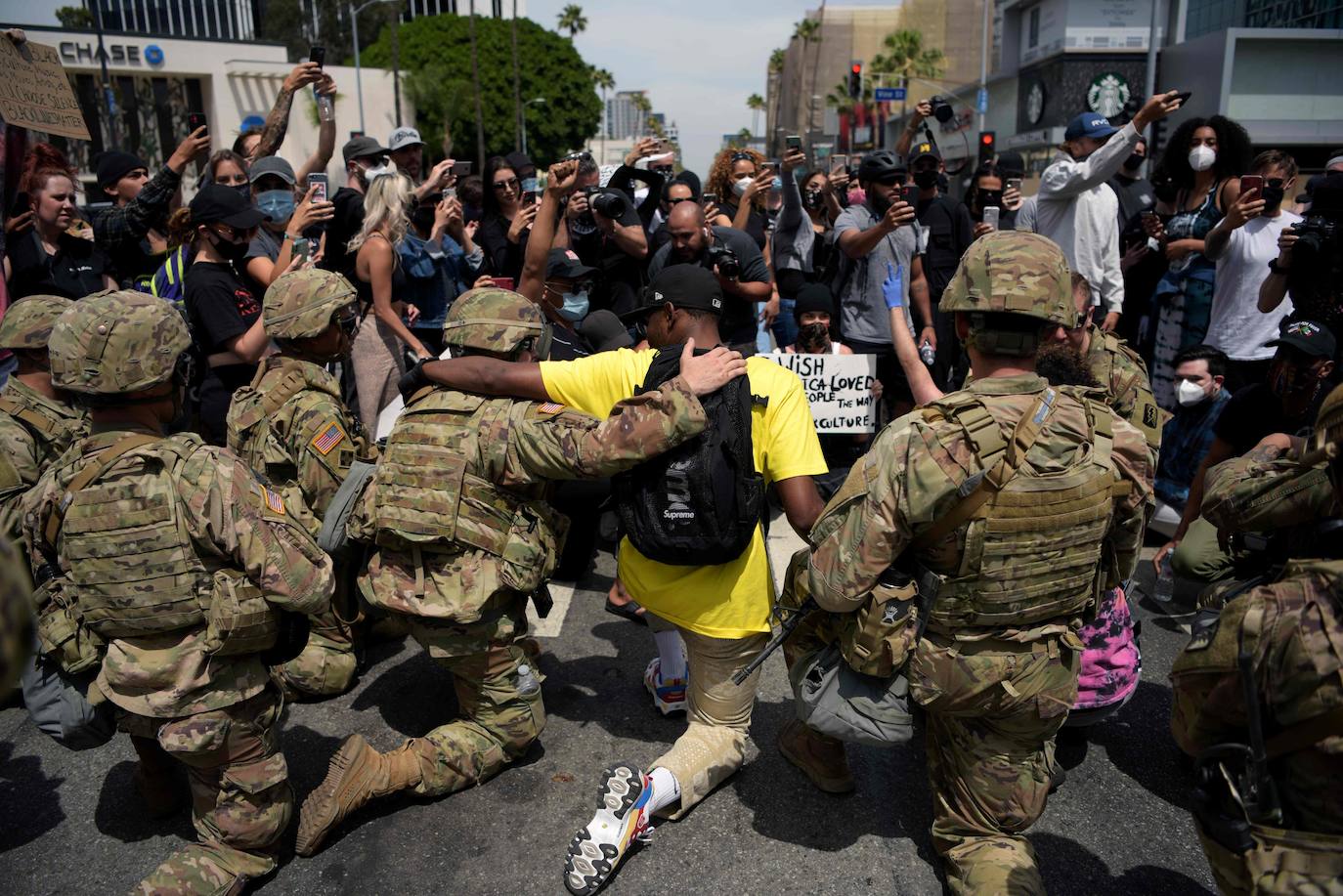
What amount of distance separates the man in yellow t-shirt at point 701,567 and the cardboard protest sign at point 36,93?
2.92 metres

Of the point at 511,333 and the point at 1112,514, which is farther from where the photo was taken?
the point at 511,333

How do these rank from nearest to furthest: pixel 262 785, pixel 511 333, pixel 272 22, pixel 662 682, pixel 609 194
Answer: pixel 262 785
pixel 511 333
pixel 662 682
pixel 609 194
pixel 272 22

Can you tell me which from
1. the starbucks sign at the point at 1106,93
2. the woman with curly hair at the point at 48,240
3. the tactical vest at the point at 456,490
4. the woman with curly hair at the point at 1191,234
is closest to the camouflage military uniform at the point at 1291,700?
the tactical vest at the point at 456,490

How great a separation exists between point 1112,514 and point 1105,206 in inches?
163

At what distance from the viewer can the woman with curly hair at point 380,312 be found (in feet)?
18.5

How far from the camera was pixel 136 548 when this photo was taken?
2.74 metres

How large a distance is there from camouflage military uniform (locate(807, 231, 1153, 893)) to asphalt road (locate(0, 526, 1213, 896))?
0.47 meters

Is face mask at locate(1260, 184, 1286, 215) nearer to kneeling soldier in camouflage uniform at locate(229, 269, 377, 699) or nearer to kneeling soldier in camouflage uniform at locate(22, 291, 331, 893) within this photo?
kneeling soldier in camouflage uniform at locate(229, 269, 377, 699)

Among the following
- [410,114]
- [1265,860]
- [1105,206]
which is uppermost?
[410,114]

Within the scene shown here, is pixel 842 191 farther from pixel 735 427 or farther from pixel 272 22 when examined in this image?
pixel 272 22

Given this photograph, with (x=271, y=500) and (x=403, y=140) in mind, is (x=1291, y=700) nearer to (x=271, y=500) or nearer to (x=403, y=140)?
(x=271, y=500)

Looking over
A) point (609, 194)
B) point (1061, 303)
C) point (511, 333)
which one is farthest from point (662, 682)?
point (609, 194)

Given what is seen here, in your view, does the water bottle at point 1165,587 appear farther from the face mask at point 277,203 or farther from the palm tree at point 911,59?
the palm tree at point 911,59

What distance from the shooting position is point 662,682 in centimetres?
396
